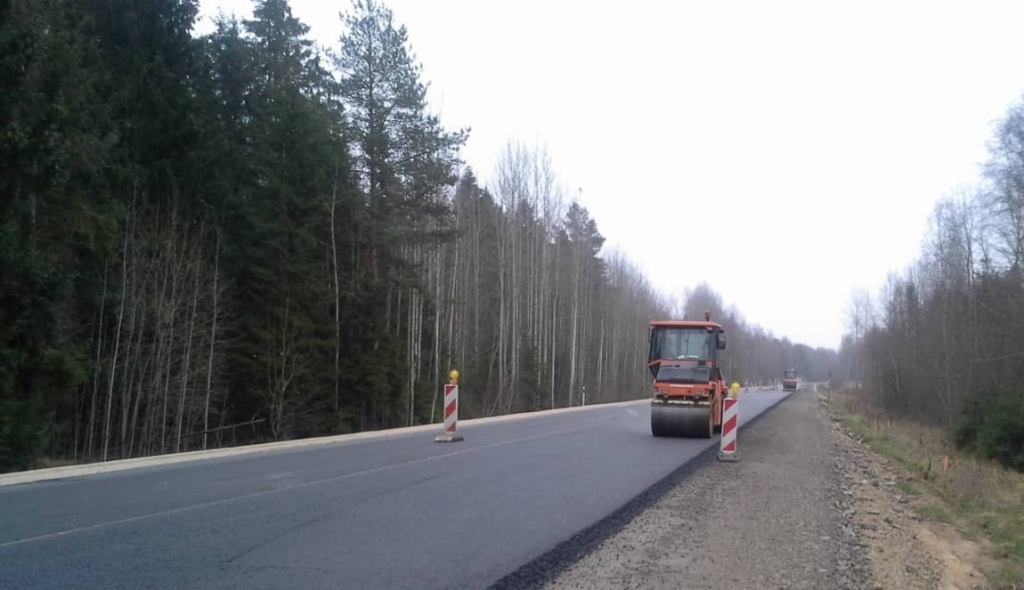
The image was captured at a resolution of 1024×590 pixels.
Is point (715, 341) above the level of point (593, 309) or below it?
below

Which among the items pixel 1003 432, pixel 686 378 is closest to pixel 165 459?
pixel 686 378

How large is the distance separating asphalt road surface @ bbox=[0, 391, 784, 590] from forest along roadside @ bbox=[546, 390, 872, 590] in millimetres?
666

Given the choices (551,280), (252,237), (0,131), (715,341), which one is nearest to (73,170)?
(0,131)

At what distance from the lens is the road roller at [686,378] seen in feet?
66.6

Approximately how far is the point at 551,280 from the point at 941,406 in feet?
87.5

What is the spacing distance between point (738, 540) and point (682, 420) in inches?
476

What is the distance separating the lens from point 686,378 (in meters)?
20.5

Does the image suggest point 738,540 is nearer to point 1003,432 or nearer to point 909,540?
point 909,540

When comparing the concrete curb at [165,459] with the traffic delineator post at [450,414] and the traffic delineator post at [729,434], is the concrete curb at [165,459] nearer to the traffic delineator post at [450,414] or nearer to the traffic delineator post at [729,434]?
the traffic delineator post at [450,414]

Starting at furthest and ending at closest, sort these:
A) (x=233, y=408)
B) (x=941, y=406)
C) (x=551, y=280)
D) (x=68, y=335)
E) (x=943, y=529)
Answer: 1. (x=551, y=280)
2. (x=941, y=406)
3. (x=233, y=408)
4. (x=68, y=335)
5. (x=943, y=529)

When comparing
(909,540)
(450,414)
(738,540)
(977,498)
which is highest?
(450,414)

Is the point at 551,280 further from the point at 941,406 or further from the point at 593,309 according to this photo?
the point at 941,406

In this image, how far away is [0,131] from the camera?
57.1 ft

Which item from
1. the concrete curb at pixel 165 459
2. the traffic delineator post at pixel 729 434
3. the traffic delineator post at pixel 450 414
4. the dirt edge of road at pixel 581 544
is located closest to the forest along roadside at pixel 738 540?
the dirt edge of road at pixel 581 544
